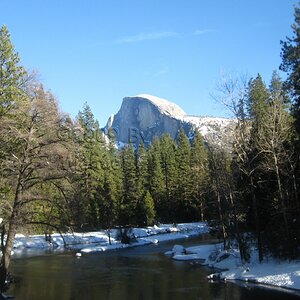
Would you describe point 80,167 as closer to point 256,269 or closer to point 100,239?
point 256,269

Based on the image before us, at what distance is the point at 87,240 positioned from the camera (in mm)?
58312

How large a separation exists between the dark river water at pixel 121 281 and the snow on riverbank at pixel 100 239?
27.5 ft

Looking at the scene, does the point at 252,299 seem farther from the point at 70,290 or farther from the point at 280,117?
the point at 280,117

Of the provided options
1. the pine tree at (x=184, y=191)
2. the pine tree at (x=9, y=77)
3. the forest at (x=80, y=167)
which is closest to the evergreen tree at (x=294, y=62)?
the forest at (x=80, y=167)

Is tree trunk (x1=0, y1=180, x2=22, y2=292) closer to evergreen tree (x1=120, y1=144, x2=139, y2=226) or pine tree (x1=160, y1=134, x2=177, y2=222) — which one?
evergreen tree (x1=120, y1=144, x2=139, y2=226)

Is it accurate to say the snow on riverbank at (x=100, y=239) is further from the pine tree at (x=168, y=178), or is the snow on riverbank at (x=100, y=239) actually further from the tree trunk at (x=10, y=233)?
the tree trunk at (x=10, y=233)

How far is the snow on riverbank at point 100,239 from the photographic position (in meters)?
51.4

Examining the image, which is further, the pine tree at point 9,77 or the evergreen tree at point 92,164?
the evergreen tree at point 92,164

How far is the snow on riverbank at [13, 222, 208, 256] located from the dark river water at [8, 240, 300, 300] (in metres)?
8.40

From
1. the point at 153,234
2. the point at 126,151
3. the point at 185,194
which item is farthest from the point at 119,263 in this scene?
the point at 126,151

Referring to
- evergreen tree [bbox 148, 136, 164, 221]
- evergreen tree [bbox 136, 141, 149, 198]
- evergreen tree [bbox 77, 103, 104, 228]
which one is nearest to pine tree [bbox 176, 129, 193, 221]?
evergreen tree [bbox 148, 136, 164, 221]

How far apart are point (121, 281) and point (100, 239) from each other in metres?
32.7

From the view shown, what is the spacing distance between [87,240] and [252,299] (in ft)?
131

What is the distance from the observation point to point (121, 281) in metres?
27.9
